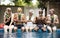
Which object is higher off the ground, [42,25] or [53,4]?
[53,4]

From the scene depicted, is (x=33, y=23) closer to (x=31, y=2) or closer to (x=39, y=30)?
(x=39, y=30)

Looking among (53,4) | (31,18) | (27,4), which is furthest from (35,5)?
(31,18)

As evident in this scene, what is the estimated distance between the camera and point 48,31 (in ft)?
22.0

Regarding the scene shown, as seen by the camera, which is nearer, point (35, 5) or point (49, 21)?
point (49, 21)

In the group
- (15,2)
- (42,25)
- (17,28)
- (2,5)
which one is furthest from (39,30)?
(15,2)

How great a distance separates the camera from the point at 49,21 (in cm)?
659

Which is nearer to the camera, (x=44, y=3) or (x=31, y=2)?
(x=44, y=3)

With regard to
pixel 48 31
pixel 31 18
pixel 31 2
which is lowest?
pixel 48 31

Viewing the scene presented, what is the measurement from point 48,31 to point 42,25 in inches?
12.4

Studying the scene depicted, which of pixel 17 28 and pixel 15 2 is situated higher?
pixel 15 2

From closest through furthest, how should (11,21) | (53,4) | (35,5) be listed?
(11,21)
(53,4)
(35,5)

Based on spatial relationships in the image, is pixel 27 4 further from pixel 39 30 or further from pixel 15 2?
pixel 39 30

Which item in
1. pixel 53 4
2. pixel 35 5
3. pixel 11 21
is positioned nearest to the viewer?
pixel 11 21

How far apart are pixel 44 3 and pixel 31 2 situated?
0.99 m
